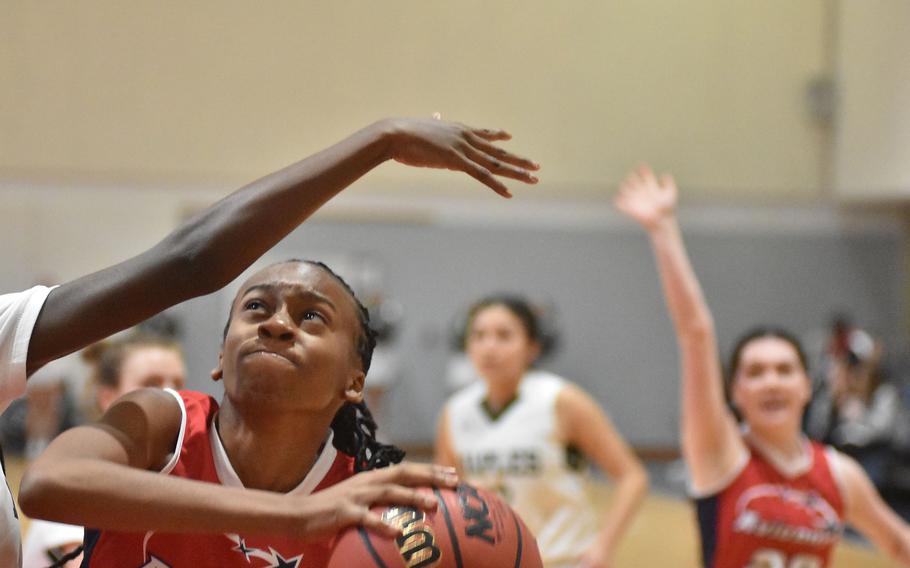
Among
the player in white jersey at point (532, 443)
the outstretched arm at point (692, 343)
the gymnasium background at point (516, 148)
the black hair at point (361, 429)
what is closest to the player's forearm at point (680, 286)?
the outstretched arm at point (692, 343)

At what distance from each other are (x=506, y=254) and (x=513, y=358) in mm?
5480

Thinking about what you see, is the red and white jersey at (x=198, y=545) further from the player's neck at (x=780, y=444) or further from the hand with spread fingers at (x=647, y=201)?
the player's neck at (x=780, y=444)

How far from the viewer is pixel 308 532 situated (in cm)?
152

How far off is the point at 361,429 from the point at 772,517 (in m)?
1.66

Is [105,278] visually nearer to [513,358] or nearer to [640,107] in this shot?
[513,358]

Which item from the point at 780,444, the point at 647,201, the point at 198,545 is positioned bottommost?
the point at 780,444

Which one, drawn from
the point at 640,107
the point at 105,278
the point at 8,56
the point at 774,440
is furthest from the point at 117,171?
the point at 105,278

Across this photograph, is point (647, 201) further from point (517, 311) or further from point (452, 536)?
point (452, 536)

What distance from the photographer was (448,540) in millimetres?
1606

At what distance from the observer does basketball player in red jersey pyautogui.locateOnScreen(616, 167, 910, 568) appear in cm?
314

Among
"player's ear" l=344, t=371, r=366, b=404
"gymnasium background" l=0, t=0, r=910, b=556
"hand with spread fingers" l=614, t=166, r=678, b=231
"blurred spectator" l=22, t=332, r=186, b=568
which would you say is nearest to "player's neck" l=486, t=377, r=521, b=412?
"hand with spread fingers" l=614, t=166, r=678, b=231

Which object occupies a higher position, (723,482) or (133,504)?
(133,504)

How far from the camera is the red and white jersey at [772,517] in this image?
10.3 feet

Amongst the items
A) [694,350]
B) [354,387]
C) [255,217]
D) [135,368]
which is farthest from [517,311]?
[255,217]
